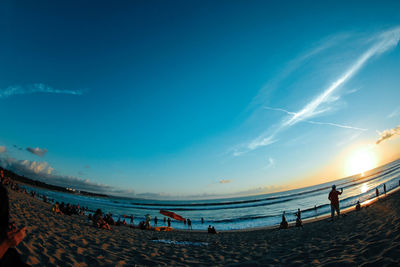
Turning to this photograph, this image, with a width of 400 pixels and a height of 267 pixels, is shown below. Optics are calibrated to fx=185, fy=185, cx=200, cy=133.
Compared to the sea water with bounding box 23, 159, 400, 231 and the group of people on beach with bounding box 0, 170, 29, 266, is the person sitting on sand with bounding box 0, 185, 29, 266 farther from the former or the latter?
the sea water with bounding box 23, 159, 400, 231

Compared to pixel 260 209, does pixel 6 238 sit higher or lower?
higher

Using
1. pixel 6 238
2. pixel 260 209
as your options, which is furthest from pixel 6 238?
pixel 260 209

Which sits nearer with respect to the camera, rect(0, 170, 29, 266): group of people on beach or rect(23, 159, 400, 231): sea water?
rect(0, 170, 29, 266): group of people on beach

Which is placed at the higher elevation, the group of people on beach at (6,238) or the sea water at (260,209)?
the group of people on beach at (6,238)

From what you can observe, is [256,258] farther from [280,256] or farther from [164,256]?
[164,256]

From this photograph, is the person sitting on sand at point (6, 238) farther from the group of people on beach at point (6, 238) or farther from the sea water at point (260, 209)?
the sea water at point (260, 209)

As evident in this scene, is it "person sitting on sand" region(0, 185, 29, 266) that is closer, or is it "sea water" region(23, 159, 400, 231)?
"person sitting on sand" region(0, 185, 29, 266)

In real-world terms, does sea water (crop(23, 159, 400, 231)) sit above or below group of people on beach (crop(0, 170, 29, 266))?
below

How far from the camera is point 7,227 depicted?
1.72 meters

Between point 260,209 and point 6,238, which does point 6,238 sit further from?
point 260,209

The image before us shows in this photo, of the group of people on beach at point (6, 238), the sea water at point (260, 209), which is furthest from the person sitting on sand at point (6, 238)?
the sea water at point (260, 209)

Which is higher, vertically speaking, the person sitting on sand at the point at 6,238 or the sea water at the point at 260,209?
the person sitting on sand at the point at 6,238

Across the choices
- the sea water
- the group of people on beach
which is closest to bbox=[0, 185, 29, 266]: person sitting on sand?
the group of people on beach

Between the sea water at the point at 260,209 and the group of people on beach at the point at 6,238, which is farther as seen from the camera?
the sea water at the point at 260,209
